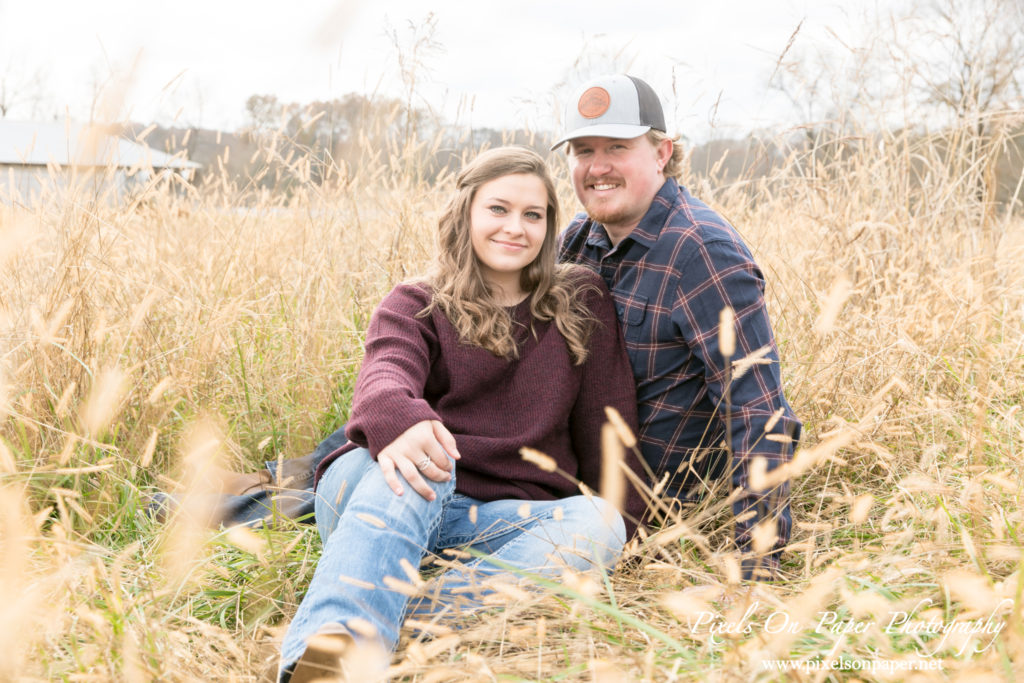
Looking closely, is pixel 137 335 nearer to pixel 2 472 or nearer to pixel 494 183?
pixel 2 472

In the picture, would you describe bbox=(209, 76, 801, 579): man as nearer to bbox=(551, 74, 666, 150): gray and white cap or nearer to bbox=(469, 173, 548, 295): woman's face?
bbox=(551, 74, 666, 150): gray and white cap

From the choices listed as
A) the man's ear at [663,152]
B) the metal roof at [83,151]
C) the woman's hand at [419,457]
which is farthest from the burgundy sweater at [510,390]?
the metal roof at [83,151]

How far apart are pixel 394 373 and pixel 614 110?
97 centimetres

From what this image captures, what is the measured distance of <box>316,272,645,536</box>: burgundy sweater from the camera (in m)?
1.92

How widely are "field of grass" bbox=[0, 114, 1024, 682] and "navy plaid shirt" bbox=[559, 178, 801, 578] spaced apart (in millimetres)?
147

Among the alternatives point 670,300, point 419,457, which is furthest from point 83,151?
point 670,300

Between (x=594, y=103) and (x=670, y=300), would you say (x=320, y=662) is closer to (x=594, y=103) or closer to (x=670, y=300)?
(x=670, y=300)

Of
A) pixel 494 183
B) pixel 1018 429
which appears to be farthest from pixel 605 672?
pixel 1018 429

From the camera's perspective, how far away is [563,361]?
2.05 meters

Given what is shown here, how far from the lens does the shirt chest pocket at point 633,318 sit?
2045 millimetres

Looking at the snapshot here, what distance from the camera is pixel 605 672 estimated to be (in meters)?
1.14

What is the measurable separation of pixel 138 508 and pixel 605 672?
4.77ft

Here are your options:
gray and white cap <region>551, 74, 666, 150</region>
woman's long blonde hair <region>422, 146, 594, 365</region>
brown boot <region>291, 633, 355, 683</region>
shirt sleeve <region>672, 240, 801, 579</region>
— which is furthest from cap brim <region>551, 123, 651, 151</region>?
brown boot <region>291, 633, 355, 683</region>

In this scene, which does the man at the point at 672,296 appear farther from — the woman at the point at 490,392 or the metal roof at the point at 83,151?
the metal roof at the point at 83,151
